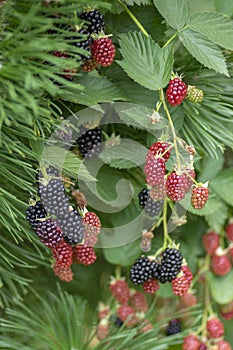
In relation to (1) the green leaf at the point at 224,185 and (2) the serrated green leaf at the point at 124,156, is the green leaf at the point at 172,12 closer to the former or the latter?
Answer: (2) the serrated green leaf at the point at 124,156

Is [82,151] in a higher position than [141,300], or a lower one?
higher

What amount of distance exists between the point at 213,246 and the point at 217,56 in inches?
11.3

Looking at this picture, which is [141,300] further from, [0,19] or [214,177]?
[0,19]

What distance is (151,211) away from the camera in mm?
625

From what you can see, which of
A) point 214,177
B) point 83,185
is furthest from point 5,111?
point 214,177

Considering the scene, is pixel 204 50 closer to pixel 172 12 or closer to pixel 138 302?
pixel 172 12

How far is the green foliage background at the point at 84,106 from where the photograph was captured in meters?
0.49

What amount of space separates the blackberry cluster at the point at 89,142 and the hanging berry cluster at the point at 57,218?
0.19 feet

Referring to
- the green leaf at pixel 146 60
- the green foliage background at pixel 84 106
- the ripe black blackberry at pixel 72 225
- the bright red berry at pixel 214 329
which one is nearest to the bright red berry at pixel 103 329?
the green foliage background at pixel 84 106

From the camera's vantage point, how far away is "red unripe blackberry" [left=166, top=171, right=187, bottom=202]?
55 centimetres

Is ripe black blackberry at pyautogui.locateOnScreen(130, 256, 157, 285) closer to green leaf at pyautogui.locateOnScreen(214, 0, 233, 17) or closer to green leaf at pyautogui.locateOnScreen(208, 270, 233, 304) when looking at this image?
green leaf at pyautogui.locateOnScreen(208, 270, 233, 304)

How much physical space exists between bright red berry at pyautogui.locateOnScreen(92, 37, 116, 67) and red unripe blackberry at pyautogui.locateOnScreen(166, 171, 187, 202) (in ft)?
0.38

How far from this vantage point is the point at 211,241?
786 millimetres

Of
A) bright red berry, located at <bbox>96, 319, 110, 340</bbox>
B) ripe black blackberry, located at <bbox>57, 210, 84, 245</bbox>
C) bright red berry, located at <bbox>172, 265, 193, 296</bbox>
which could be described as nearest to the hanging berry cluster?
ripe black blackberry, located at <bbox>57, 210, 84, 245</bbox>
